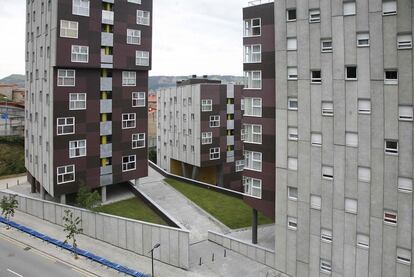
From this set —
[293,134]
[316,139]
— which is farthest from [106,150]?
[316,139]

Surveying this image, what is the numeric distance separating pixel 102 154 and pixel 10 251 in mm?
14872

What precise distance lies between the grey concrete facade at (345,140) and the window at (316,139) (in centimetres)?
8

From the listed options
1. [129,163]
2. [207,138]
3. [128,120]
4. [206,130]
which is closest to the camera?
[128,120]

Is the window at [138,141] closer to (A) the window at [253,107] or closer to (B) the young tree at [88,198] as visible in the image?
(B) the young tree at [88,198]

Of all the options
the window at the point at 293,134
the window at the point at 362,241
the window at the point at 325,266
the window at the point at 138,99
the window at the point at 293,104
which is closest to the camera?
the window at the point at 362,241

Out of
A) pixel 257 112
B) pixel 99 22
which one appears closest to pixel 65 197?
pixel 99 22

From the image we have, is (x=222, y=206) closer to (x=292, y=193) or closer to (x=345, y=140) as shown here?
(x=292, y=193)

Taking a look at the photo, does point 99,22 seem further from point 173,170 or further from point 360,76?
point 173,170

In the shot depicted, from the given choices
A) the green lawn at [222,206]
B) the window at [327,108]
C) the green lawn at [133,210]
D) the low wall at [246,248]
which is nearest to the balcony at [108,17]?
the green lawn at [133,210]

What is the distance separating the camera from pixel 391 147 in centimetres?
2641

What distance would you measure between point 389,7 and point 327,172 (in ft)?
41.6

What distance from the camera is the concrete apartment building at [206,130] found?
63094mm

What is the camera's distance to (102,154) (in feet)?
153

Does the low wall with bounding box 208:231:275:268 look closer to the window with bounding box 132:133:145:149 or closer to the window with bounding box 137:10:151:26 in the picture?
the window with bounding box 132:133:145:149
